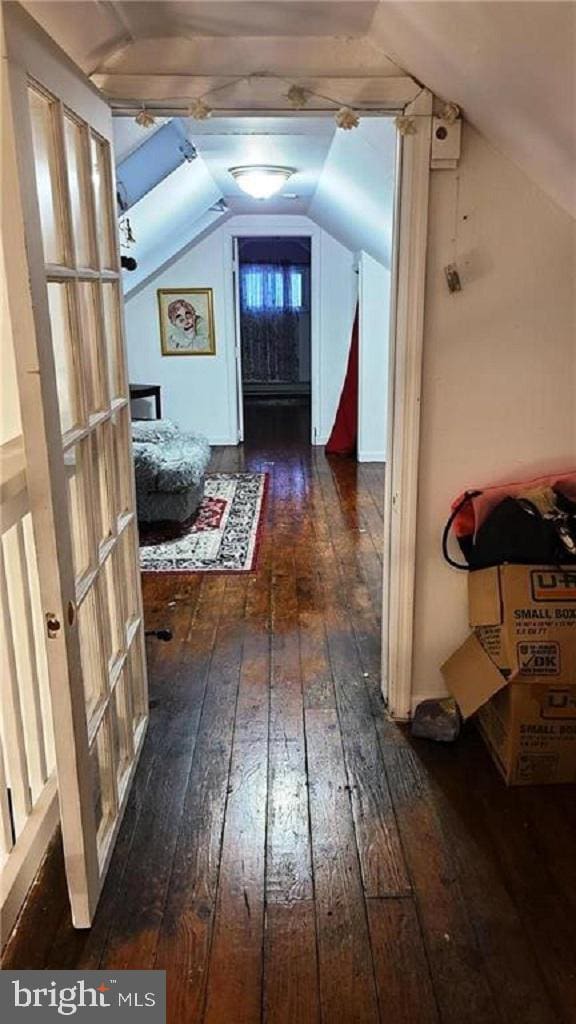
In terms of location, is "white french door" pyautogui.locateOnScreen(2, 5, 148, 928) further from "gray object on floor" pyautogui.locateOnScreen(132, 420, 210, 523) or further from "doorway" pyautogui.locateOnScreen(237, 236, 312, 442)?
"doorway" pyautogui.locateOnScreen(237, 236, 312, 442)

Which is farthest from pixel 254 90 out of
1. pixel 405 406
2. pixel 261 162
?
pixel 261 162

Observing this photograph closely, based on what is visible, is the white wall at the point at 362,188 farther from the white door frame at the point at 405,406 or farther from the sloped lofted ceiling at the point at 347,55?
the sloped lofted ceiling at the point at 347,55

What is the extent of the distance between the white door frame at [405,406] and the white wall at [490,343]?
0.04 meters

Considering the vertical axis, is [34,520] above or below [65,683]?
above

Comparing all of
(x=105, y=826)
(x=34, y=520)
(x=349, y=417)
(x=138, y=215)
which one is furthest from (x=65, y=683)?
(x=349, y=417)

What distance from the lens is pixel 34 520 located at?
1.43 metres

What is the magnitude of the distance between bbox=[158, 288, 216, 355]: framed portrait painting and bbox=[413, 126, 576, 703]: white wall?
16.9 ft

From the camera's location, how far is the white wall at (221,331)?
6934mm

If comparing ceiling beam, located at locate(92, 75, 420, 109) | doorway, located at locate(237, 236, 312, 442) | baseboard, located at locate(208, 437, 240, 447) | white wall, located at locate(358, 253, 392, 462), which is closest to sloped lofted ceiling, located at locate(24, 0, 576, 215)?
ceiling beam, located at locate(92, 75, 420, 109)

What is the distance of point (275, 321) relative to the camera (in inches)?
431

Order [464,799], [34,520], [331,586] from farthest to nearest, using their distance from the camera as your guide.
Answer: [331,586] → [464,799] → [34,520]

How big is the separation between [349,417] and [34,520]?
552 cm

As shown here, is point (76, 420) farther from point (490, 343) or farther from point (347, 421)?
point (347, 421)

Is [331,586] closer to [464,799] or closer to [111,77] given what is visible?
[464,799]
